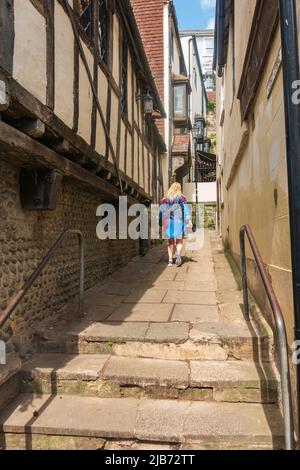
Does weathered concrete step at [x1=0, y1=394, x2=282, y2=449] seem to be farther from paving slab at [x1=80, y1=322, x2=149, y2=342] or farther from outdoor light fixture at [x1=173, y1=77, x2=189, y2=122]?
outdoor light fixture at [x1=173, y1=77, x2=189, y2=122]

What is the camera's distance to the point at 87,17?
4945mm

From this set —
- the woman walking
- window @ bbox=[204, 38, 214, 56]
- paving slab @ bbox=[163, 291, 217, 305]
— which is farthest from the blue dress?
window @ bbox=[204, 38, 214, 56]

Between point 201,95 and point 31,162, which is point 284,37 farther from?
point 201,95

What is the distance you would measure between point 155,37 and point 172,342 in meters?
Result: 12.5

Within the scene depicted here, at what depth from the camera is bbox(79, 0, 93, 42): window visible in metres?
4.73

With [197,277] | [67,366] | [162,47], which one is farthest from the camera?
[162,47]

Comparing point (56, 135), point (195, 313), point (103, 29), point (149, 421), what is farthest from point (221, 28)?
point (149, 421)

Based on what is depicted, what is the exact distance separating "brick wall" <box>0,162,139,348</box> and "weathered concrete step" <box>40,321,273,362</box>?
15.4 inches

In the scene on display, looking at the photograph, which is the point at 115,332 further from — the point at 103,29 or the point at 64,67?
the point at 103,29

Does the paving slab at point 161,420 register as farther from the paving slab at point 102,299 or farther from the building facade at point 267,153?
the paving slab at point 102,299

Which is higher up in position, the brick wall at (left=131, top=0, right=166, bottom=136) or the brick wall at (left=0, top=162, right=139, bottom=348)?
the brick wall at (left=131, top=0, right=166, bottom=136)

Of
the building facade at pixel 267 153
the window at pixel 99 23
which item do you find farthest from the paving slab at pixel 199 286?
the window at pixel 99 23

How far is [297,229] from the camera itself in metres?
1.97
